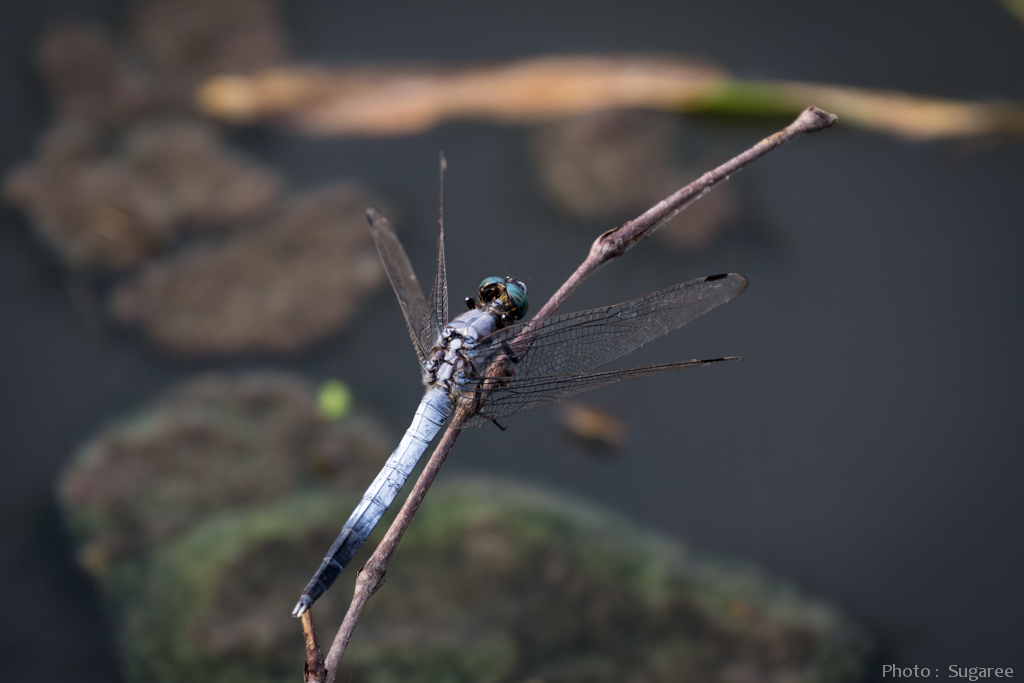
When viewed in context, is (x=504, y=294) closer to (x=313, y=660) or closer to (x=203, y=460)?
(x=313, y=660)

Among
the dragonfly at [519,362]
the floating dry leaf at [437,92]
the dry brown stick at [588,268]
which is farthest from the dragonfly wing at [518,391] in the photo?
the floating dry leaf at [437,92]

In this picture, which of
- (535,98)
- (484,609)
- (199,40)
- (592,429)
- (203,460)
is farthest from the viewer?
(199,40)

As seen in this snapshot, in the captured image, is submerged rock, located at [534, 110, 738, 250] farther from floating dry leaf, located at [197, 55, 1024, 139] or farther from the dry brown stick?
the dry brown stick

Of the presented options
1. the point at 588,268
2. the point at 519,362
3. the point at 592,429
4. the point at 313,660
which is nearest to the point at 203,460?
the point at 592,429

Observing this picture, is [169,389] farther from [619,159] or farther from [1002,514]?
[1002,514]

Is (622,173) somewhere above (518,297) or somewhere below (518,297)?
above

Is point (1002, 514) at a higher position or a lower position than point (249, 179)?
lower

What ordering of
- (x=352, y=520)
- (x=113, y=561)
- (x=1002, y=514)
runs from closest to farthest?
(x=352, y=520) → (x=113, y=561) → (x=1002, y=514)

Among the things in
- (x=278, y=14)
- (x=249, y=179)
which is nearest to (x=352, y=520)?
(x=249, y=179)
